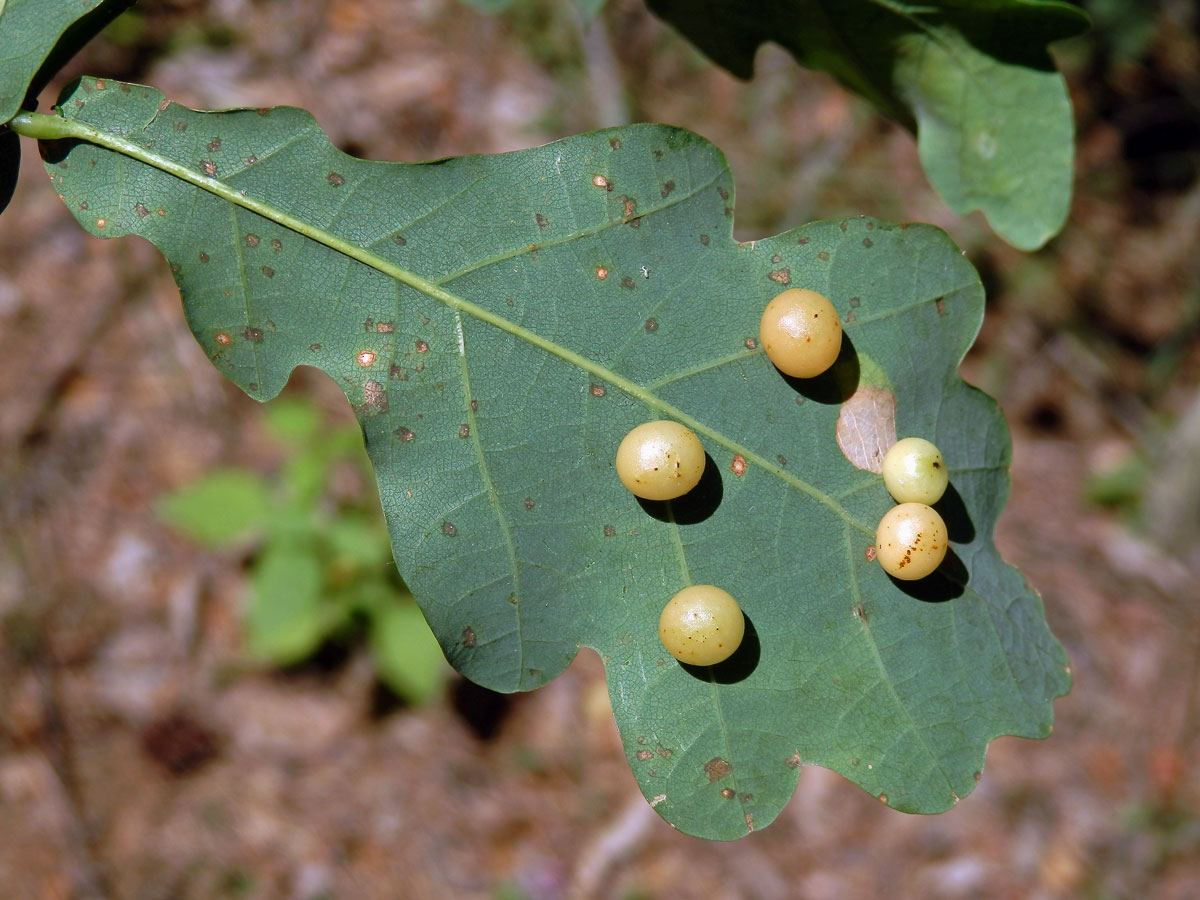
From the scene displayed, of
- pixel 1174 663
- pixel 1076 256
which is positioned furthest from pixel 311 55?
pixel 1174 663

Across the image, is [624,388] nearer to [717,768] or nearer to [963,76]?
[717,768]

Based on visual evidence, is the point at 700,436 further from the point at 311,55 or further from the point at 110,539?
the point at 311,55

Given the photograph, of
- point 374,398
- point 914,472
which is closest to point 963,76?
point 914,472

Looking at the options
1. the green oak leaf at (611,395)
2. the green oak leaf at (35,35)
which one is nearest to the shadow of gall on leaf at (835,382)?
the green oak leaf at (611,395)

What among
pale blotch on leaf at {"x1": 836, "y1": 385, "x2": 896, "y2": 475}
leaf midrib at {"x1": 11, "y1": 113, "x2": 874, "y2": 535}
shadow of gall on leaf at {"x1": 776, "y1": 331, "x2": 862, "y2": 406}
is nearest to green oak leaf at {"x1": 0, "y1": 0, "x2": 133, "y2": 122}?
leaf midrib at {"x1": 11, "y1": 113, "x2": 874, "y2": 535}

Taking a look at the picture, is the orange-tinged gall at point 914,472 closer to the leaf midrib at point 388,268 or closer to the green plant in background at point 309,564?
the leaf midrib at point 388,268

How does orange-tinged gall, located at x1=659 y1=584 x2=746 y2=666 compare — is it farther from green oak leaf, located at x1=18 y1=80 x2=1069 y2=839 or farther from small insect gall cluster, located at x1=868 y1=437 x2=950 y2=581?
small insect gall cluster, located at x1=868 y1=437 x2=950 y2=581

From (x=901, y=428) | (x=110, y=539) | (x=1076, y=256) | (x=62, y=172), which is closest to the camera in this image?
(x=62, y=172)
